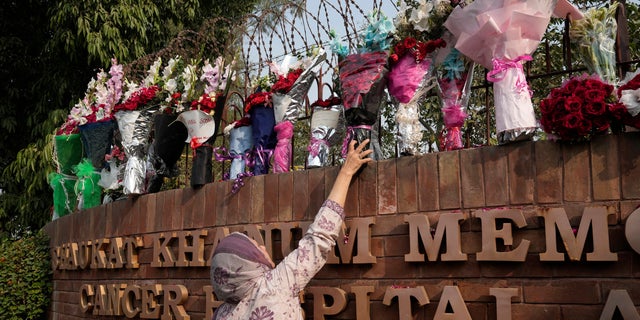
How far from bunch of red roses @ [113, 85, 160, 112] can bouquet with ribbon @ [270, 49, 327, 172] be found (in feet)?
4.79

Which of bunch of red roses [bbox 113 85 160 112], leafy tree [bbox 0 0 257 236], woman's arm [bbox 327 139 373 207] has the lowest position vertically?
woman's arm [bbox 327 139 373 207]

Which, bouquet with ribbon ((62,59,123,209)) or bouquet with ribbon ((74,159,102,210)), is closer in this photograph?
bouquet with ribbon ((62,59,123,209))

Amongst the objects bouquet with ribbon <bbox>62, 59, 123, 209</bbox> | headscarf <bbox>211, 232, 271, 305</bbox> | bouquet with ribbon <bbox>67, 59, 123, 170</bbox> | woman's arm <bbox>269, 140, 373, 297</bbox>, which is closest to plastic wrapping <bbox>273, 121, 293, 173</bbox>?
woman's arm <bbox>269, 140, 373, 297</bbox>

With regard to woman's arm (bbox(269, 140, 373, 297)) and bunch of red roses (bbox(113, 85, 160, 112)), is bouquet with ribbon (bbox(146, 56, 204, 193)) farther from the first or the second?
woman's arm (bbox(269, 140, 373, 297))

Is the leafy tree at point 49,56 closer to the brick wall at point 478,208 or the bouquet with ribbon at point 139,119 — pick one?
the bouquet with ribbon at point 139,119

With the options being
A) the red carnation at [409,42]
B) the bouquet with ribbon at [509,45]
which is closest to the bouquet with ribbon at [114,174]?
the red carnation at [409,42]

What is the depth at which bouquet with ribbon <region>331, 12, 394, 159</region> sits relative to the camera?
3754 millimetres

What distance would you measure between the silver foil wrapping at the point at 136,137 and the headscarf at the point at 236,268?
9.05ft

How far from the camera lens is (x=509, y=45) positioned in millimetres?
3248

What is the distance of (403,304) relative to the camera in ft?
10.9

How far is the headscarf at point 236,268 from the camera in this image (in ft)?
9.08

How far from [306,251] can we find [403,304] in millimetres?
639

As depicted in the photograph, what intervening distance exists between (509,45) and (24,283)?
565cm

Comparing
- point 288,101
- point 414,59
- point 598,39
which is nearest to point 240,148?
point 288,101
